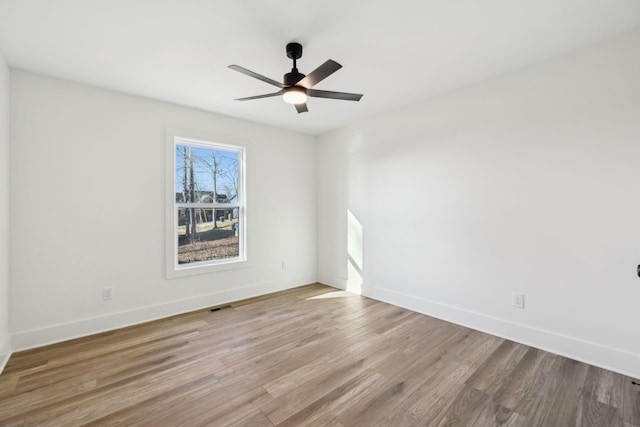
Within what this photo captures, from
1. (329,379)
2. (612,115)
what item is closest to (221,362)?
(329,379)

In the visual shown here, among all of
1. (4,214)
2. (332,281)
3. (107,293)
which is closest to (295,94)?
(4,214)

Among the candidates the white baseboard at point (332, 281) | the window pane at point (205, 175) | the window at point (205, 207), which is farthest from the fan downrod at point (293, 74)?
the white baseboard at point (332, 281)

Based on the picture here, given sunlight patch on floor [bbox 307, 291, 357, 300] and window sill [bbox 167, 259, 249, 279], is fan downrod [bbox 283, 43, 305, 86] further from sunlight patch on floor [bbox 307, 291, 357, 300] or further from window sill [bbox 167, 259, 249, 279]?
sunlight patch on floor [bbox 307, 291, 357, 300]

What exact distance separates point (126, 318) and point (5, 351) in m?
0.87

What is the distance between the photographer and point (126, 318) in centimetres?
302

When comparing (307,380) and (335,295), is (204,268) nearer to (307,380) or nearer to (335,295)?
(335,295)

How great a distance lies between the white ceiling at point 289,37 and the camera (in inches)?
71.4

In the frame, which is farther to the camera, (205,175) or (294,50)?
(205,175)

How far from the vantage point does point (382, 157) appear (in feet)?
12.3

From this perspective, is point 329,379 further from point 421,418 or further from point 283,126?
point 283,126

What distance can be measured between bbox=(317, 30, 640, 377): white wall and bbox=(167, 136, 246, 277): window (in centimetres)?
195

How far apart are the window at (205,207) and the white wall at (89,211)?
5.9 inches

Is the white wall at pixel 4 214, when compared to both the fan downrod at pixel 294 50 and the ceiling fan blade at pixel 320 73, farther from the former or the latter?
the ceiling fan blade at pixel 320 73

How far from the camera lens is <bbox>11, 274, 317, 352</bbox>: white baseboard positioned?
2.57 meters
